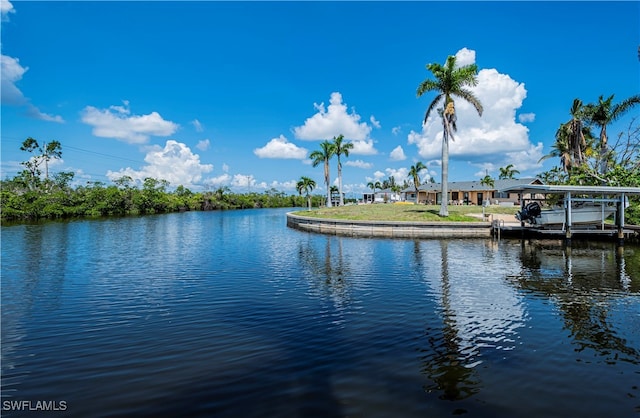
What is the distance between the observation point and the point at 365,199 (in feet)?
293

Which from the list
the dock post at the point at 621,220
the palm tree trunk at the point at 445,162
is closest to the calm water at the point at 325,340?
the dock post at the point at 621,220

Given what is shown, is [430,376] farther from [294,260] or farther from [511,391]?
[294,260]

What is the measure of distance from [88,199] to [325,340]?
7457 cm

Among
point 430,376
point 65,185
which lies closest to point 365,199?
point 65,185

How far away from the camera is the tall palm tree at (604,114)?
1244 inches

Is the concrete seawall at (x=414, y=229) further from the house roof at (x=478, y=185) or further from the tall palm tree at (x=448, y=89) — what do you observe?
the house roof at (x=478, y=185)

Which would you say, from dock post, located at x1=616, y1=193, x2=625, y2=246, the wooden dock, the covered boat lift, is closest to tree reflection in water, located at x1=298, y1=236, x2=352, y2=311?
the wooden dock

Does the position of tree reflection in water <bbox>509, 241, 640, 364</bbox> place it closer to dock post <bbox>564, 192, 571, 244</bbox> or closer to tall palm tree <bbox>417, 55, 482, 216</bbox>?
dock post <bbox>564, 192, 571, 244</bbox>

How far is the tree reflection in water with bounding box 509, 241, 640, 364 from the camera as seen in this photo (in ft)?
24.0

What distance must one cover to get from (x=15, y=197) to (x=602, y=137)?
84.1 meters

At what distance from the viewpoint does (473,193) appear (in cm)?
6250

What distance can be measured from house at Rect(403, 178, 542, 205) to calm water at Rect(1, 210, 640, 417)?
4747cm

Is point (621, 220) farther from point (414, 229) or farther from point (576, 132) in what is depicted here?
point (576, 132)

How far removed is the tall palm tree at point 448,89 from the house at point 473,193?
93.2 ft
